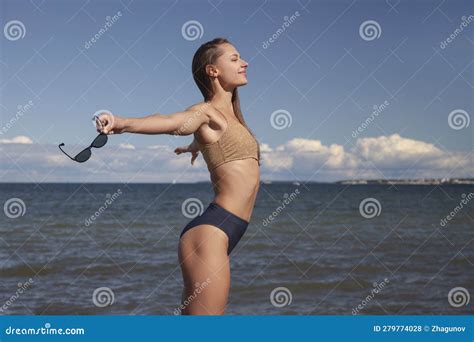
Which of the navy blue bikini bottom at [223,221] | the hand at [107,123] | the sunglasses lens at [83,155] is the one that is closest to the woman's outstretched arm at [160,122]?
the hand at [107,123]

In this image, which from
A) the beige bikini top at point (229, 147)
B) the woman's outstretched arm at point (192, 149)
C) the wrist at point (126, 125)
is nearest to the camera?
the wrist at point (126, 125)

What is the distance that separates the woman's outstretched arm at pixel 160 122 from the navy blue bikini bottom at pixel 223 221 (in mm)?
431

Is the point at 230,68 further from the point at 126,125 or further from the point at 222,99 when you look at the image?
the point at 126,125

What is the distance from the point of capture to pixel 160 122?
335cm

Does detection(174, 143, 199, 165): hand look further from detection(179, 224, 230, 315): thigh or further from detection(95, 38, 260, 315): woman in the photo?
detection(179, 224, 230, 315): thigh

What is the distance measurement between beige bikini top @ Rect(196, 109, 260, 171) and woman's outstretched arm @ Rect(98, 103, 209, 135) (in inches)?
5.5

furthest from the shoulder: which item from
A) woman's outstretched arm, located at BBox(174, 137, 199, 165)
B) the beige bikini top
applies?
woman's outstretched arm, located at BBox(174, 137, 199, 165)

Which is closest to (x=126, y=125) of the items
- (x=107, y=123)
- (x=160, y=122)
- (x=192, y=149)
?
(x=107, y=123)

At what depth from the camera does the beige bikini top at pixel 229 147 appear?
3721mm

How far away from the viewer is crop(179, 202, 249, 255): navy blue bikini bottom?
11.9 feet

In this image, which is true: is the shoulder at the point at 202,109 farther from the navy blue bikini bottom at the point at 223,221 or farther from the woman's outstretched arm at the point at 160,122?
the navy blue bikini bottom at the point at 223,221

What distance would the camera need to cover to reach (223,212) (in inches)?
145

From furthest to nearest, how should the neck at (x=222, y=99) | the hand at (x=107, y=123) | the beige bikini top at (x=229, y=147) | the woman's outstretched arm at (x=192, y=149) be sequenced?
the woman's outstretched arm at (x=192, y=149) → the neck at (x=222, y=99) → the beige bikini top at (x=229, y=147) → the hand at (x=107, y=123)

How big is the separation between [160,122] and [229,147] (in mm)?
499
